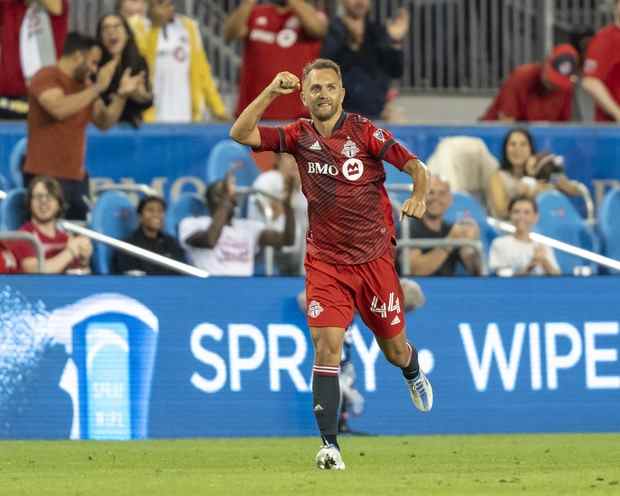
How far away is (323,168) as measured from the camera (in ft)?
33.7

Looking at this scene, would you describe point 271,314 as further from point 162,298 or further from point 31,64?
point 31,64

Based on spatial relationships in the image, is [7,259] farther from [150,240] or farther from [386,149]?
[386,149]

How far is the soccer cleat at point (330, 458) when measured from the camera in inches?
387

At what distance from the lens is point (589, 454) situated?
11.2 meters

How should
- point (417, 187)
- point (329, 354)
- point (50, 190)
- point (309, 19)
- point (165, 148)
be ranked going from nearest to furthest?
point (329, 354), point (417, 187), point (50, 190), point (165, 148), point (309, 19)

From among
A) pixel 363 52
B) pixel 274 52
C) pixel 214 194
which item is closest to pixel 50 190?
pixel 214 194

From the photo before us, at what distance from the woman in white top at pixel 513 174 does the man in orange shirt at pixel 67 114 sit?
344 centimetres

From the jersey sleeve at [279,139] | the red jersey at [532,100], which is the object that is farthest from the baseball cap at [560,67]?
the jersey sleeve at [279,139]

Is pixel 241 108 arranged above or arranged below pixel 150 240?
above

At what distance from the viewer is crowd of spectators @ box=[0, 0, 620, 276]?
15008 mm

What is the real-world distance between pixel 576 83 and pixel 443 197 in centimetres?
510

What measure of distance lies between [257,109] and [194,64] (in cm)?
720

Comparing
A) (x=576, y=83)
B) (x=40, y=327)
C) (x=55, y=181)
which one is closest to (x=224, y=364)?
(x=40, y=327)

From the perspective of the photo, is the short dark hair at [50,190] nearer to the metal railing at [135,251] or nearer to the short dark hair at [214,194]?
the metal railing at [135,251]
